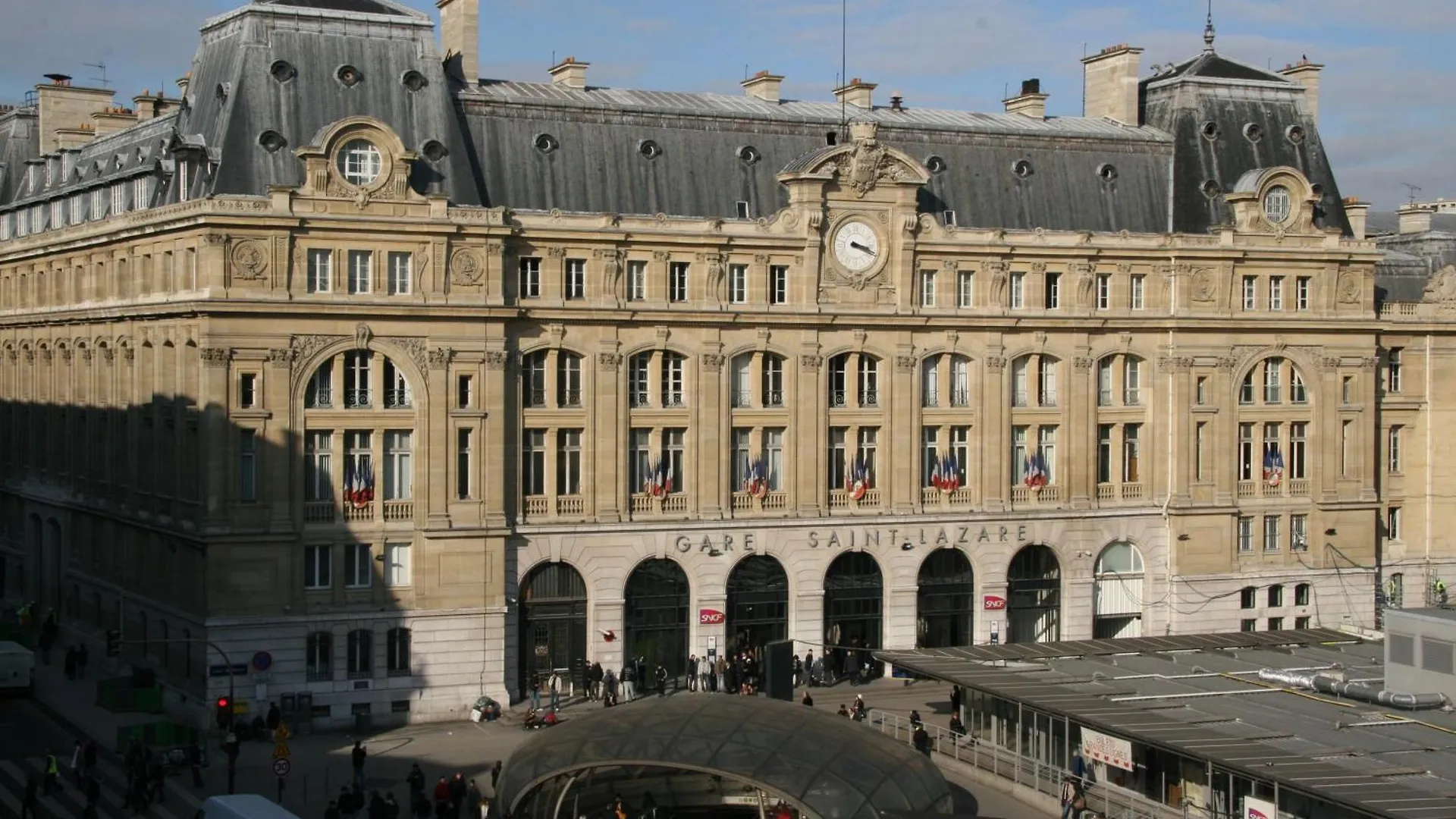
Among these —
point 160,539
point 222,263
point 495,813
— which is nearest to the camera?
point 495,813

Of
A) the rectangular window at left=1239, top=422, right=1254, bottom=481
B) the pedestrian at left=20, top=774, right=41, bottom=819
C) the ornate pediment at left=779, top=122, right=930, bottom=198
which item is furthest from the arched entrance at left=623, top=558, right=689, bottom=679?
the rectangular window at left=1239, top=422, right=1254, bottom=481

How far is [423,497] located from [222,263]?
11446 millimetres

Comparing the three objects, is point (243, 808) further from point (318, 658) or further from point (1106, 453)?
point (1106, 453)

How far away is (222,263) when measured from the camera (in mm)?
80938

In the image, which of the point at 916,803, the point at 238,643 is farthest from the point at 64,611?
the point at 916,803

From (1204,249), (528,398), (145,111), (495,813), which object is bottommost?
(495,813)

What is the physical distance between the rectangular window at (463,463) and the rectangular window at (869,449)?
1706cm

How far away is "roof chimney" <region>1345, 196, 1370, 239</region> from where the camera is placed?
353 feet

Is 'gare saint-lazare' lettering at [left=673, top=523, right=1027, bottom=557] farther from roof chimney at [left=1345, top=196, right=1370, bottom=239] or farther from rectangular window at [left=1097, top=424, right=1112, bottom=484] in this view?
roof chimney at [left=1345, top=196, right=1370, bottom=239]

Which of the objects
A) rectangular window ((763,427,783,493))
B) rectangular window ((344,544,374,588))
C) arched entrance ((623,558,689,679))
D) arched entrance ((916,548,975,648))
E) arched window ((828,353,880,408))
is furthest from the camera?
arched entrance ((916,548,975,648))

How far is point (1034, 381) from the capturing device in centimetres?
9644

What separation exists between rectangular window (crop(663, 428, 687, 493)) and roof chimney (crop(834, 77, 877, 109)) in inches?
734

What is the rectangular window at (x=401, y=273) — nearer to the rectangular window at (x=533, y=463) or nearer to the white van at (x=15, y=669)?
the rectangular window at (x=533, y=463)

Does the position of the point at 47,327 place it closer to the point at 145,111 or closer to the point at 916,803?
the point at 145,111
